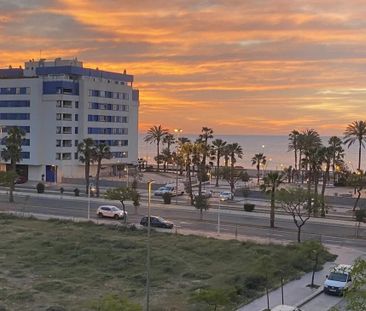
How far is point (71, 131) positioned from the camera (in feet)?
379

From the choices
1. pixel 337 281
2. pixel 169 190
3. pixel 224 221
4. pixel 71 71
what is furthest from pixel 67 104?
pixel 337 281

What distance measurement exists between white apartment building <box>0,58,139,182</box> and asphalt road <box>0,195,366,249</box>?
97.3 ft

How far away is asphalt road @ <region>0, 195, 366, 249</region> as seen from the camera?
56344 mm

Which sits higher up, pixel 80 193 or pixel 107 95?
pixel 107 95

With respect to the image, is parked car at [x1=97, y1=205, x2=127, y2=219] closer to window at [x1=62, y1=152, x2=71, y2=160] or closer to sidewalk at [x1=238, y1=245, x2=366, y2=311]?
sidewalk at [x1=238, y1=245, x2=366, y2=311]

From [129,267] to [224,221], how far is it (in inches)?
1005

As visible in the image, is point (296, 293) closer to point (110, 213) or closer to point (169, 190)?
point (110, 213)

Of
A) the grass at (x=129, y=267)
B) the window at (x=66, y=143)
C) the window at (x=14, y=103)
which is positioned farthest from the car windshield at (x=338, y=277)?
the window at (x=14, y=103)

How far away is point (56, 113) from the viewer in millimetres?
112125

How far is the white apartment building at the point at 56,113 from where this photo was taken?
112250mm

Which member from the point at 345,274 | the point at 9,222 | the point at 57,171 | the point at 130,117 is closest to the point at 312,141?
the point at 130,117

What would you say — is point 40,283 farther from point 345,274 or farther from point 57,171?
point 57,171

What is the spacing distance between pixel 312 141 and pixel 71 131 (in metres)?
47.9

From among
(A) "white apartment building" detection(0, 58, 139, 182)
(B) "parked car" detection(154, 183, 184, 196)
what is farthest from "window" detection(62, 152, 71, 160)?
(B) "parked car" detection(154, 183, 184, 196)
